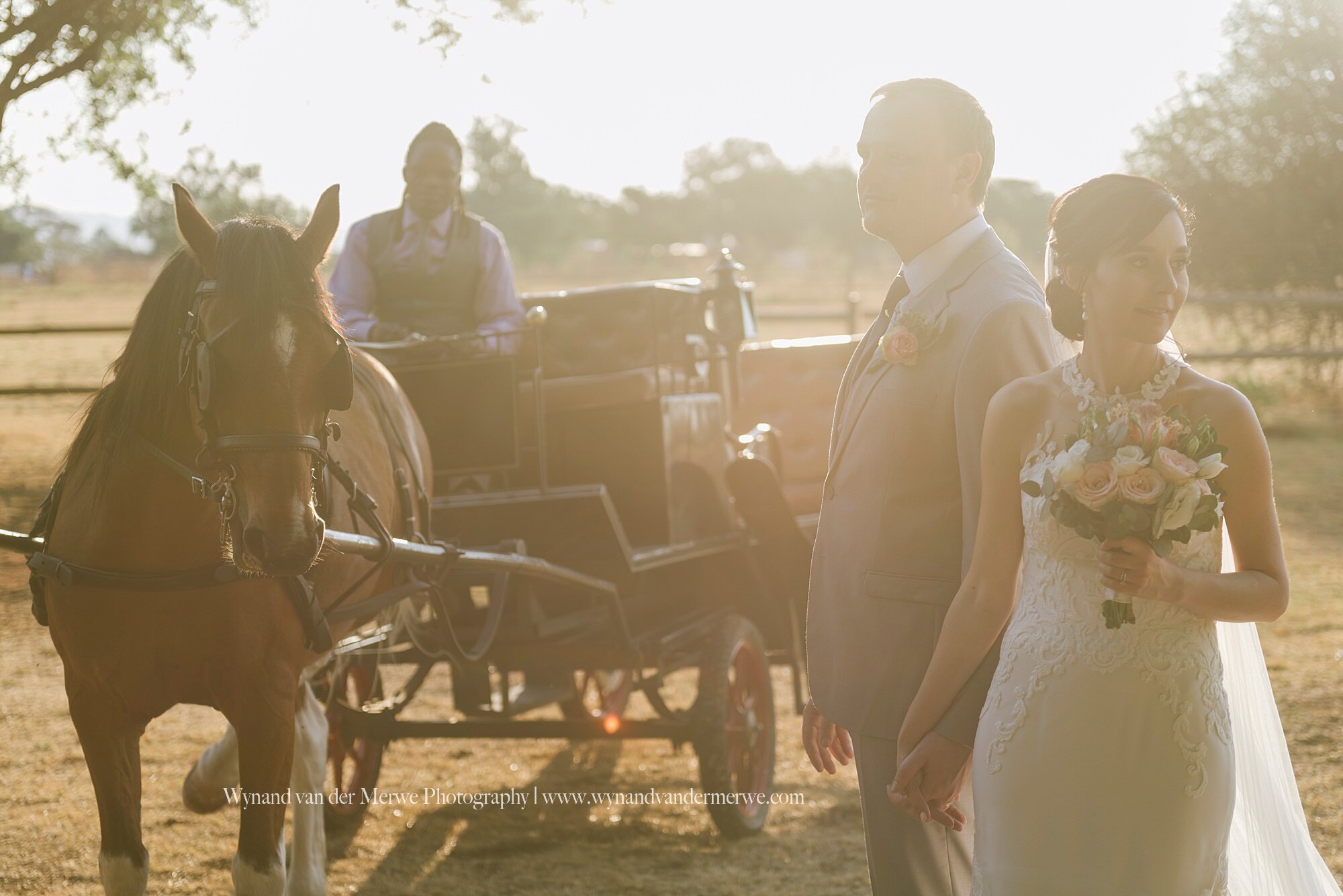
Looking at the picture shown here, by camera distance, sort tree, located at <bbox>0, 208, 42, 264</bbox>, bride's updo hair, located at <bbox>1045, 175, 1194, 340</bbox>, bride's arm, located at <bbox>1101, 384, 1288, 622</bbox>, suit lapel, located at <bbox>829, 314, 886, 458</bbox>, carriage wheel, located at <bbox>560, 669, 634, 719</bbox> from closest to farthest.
Answer: bride's arm, located at <bbox>1101, 384, 1288, 622</bbox> < bride's updo hair, located at <bbox>1045, 175, 1194, 340</bbox> < suit lapel, located at <bbox>829, 314, 886, 458</bbox> < carriage wheel, located at <bbox>560, 669, 634, 719</bbox> < tree, located at <bbox>0, 208, 42, 264</bbox>

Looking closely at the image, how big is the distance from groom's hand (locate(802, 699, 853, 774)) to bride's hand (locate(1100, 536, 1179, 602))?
2.62 ft

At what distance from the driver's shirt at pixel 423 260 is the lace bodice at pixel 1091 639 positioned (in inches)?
120

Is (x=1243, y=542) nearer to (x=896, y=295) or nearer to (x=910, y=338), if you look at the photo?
(x=910, y=338)

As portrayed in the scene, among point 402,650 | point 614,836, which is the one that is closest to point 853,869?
point 614,836

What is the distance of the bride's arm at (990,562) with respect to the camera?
212 cm

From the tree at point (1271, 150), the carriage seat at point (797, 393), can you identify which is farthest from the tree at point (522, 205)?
the carriage seat at point (797, 393)

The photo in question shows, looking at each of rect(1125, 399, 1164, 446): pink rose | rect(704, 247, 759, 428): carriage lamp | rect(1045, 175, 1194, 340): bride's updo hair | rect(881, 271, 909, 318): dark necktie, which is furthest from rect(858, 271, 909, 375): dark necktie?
rect(704, 247, 759, 428): carriage lamp

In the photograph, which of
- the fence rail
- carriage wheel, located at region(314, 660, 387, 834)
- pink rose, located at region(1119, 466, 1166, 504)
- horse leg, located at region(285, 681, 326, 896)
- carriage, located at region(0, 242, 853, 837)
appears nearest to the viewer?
pink rose, located at region(1119, 466, 1166, 504)

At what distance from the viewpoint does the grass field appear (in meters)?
4.38

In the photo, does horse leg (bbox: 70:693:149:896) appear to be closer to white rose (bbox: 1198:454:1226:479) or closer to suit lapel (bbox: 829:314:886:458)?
suit lapel (bbox: 829:314:886:458)

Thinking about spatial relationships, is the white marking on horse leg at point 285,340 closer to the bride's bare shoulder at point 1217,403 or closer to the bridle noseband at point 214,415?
the bridle noseband at point 214,415

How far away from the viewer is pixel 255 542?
2434 millimetres

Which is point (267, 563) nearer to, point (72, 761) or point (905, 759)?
point (905, 759)

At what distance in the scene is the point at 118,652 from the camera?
2.93 meters
